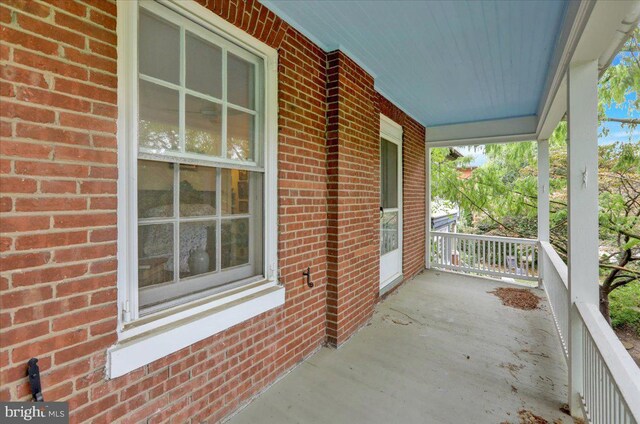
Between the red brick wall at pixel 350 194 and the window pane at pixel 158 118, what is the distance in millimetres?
1551

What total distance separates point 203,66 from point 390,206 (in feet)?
11.6

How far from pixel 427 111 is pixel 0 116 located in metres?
5.02

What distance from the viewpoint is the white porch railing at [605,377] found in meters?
1.36

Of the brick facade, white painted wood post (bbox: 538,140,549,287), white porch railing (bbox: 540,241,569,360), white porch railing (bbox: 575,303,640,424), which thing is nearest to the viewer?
the brick facade

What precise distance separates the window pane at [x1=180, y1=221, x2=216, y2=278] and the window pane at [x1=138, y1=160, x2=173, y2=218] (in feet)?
0.54

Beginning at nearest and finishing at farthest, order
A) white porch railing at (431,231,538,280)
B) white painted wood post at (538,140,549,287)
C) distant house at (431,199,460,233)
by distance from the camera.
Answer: white painted wood post at (538,140,549,287) < white porch railing at (431,231,538,280) < distant house at (431,199,460,233)

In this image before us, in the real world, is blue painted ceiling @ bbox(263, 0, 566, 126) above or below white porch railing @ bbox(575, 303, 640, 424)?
above

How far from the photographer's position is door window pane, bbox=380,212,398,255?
458 cm

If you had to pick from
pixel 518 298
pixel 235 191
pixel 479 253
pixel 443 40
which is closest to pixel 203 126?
pixel 235 191

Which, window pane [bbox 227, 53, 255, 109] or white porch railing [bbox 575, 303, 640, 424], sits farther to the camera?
window pane [bbox 227, 53, 255, 109]

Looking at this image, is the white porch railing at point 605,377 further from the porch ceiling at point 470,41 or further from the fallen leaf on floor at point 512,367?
the porch ceiling at point 470,41

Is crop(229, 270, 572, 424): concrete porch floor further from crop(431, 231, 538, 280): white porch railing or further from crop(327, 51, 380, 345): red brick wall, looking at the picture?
crop(431, 231, 538, 280): white porch railing

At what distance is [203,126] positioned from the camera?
1.92 m

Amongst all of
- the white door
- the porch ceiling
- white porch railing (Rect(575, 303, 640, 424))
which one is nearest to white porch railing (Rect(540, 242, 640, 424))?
white porch railing (Rect(575, 303, 640, 424))
